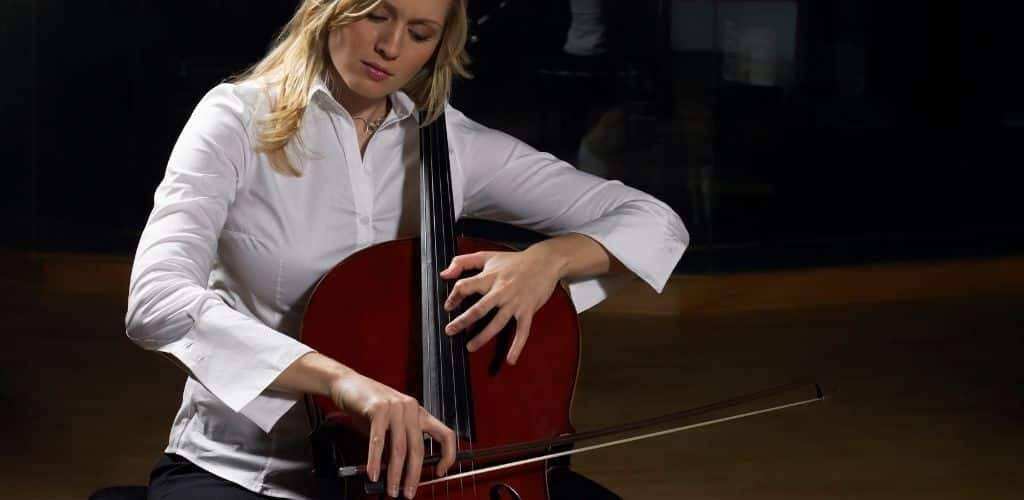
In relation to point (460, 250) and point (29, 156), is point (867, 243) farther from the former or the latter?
point (460, 250)

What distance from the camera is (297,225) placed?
146 centimetres

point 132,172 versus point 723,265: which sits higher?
point 132,172

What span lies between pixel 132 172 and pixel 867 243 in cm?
280

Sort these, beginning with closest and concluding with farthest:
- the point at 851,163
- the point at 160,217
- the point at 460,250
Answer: the point at 160,217 → the point at 460,250 → the point at 851,163

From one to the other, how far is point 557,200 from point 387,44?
332 mm

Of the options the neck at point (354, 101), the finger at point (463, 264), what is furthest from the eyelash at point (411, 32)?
the finger at point (463, 264)

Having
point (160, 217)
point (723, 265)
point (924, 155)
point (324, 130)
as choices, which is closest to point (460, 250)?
point (324, 130)

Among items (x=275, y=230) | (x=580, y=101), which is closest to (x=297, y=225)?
(x=275, y=230)

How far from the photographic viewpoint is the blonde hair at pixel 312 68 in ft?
4.74

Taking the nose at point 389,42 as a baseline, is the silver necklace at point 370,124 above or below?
below

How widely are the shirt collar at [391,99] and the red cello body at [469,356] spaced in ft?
0.55

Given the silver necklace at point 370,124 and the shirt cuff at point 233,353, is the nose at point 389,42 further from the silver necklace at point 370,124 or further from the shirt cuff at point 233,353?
the shirt cuff at point 233,353

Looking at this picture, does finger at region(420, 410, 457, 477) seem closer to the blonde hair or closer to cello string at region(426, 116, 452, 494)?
cello string at region(426, 116, 452, 494)

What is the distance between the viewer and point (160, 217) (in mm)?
1320
